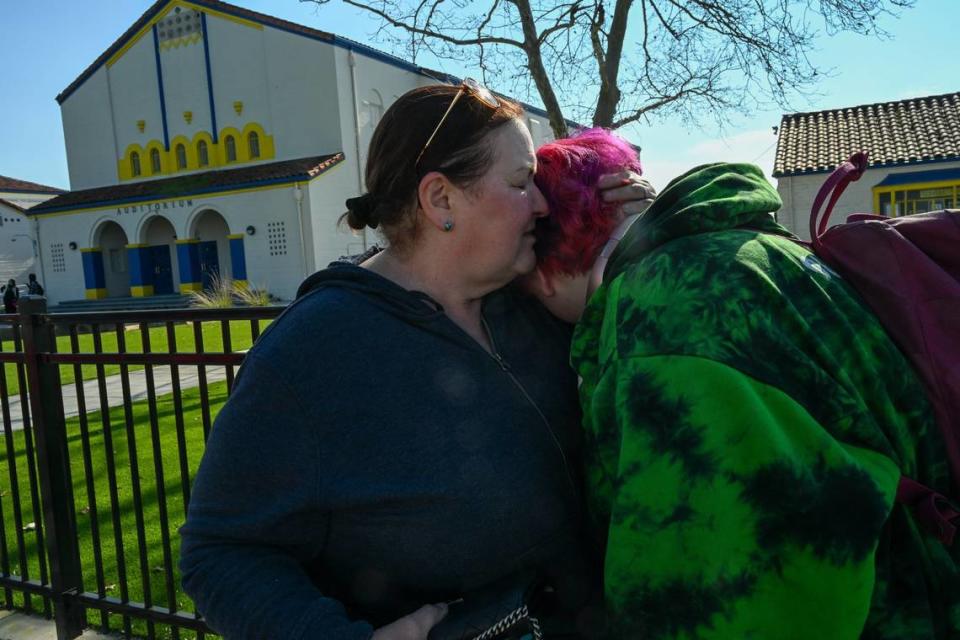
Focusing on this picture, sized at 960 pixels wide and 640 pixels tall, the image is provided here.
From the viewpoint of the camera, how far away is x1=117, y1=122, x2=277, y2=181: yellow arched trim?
28625 mm

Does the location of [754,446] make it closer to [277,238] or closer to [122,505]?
[122,505]

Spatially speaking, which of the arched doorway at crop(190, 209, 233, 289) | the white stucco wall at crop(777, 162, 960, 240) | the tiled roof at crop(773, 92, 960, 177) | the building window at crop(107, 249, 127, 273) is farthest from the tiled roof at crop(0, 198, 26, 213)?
the white stucco wall at crop(777, 162, 960, 240)

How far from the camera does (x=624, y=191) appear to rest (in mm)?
1657

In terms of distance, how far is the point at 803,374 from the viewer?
111 cm

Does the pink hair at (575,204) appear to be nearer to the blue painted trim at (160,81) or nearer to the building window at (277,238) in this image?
the building window at (277,238)

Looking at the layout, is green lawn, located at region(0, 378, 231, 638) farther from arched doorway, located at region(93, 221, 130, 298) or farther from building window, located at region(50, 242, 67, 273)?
building window, located at region(50, 242, 67, 273)

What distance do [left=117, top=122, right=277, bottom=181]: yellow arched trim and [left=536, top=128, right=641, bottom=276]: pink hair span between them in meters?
28.6

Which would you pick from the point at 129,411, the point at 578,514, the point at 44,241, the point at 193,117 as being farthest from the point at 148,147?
the point at 578,514

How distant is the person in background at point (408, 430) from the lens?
140cm

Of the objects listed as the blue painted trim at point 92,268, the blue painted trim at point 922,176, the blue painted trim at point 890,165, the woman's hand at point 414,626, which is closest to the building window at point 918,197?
the blue painted trim at point 922,176

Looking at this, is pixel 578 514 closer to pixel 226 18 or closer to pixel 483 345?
pixel 483 345

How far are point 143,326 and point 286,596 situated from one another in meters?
1.87

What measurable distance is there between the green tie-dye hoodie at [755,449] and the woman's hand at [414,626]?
1.34 feet

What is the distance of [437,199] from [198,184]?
29.2 metres
